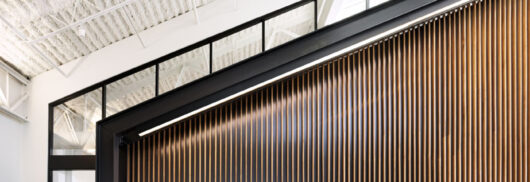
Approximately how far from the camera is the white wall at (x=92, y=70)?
1789 cm

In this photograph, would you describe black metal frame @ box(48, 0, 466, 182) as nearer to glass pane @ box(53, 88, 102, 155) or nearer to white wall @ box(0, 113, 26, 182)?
glass pane @ box(53, 88, 102, 155)

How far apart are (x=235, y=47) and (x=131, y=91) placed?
8.99 ft

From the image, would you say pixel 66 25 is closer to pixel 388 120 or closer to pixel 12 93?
pixel 12 93

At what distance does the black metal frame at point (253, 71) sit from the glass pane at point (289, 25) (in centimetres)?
146

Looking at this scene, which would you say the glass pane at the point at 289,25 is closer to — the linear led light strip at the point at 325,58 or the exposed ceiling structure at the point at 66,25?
the linear led light strip at the point at 325,58

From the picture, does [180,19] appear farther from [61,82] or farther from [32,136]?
[32,136]

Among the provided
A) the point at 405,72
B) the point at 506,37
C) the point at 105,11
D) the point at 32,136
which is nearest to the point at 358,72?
the point at 405,72


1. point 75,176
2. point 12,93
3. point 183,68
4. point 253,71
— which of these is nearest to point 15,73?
point 12,93

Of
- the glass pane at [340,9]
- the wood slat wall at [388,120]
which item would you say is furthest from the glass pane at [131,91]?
the glass pane at [340,9]

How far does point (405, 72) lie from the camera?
9.23m

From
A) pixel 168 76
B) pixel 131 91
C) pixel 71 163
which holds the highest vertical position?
pixel 168 76

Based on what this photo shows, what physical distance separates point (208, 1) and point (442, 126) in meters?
11.9

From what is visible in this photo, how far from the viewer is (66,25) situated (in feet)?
49.8

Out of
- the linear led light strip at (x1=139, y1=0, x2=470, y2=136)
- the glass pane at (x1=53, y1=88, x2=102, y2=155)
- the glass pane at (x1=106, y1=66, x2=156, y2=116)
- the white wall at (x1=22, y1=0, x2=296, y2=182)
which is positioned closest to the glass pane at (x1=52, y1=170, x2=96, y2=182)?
the glass pane at (x1=53, y1=88, x2=102, y2=155)
